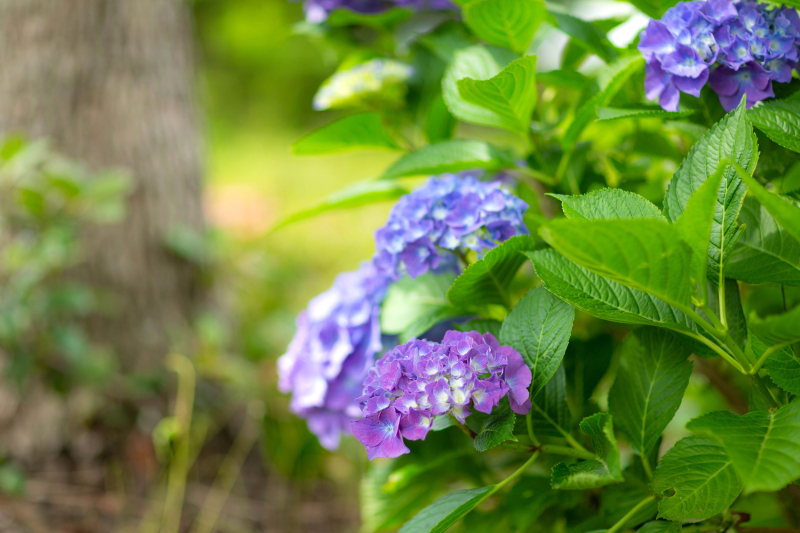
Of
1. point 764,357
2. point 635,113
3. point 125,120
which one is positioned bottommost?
point 125,120

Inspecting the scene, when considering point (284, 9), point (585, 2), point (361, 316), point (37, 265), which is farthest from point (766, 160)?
point (284, 9)

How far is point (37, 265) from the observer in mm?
1195

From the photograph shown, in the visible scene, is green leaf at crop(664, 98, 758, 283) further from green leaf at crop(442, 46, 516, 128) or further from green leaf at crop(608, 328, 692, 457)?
green leaf at crop(442, 46, 516, 128)

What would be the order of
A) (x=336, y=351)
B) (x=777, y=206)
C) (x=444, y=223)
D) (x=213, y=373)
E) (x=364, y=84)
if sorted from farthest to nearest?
(x=213, y=373)
(x=364, y=84)
(x=336, y=351)
(x=444, y=223)
(x=777, y=206)

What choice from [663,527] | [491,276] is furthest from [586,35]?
[663,527]

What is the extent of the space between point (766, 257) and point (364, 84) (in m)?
0.59

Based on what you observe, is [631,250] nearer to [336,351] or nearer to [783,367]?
[783,367]

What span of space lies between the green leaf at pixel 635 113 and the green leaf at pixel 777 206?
0.57ft

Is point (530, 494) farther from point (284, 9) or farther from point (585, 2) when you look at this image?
point (284, 9)

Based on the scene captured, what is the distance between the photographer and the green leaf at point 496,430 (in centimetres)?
44

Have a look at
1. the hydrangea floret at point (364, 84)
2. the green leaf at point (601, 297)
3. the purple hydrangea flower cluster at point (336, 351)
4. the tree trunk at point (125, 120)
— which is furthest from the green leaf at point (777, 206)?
the tree trunk at point (125, 120)

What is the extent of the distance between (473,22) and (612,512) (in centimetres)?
55

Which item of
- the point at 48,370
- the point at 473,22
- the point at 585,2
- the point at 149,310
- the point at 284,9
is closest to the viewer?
the point at 473,22

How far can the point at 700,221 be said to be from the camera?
1.25 feet
